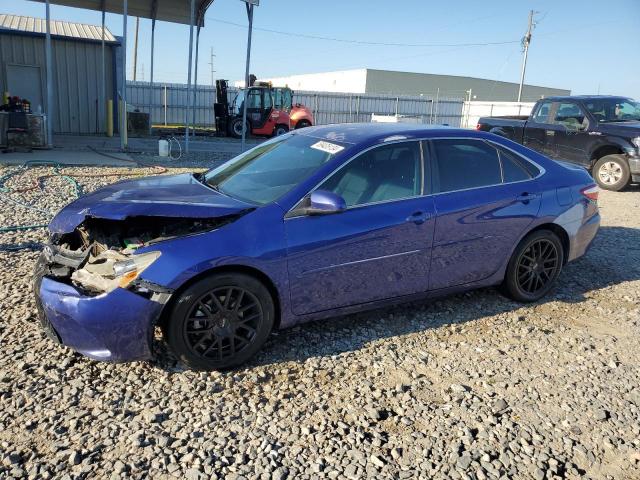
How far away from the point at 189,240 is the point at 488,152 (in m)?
2.68

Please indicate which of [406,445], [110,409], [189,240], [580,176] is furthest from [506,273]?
[110,409]

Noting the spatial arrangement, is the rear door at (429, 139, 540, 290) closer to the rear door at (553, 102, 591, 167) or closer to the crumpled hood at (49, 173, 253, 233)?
the crumpled hood at (49, 173, 253, 233)

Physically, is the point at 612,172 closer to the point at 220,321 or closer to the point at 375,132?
the point at 375,132

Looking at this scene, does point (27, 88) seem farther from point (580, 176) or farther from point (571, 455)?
point (571, 455)

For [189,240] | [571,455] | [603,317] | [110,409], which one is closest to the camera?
[571,455]

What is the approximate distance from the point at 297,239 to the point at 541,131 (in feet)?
32.9

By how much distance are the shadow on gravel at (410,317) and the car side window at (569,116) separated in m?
6.01

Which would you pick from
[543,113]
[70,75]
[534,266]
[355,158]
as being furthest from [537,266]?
[70,75]

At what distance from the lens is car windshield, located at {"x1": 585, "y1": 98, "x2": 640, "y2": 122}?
10.8 metres

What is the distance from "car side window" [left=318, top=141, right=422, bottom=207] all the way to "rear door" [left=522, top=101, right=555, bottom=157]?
8726 mm

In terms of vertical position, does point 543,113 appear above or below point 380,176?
above

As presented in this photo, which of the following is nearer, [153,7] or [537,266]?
[537,266]

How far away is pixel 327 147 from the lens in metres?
3.90

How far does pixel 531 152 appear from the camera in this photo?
4.59 m
